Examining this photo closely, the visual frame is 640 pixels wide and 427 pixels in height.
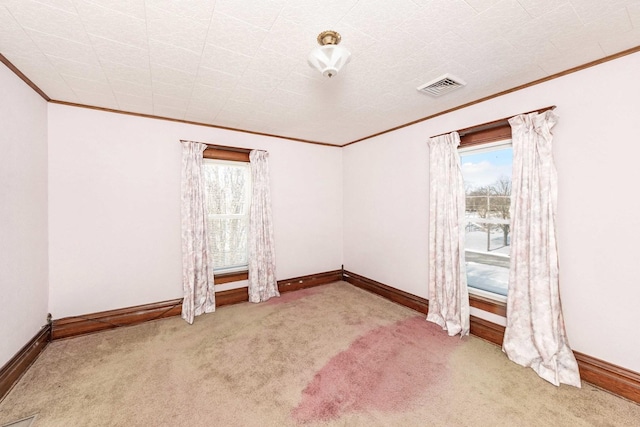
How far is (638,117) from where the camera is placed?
72.6 inches

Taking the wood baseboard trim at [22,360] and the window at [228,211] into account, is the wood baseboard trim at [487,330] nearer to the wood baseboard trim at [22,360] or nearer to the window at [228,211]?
the window at [228,211]

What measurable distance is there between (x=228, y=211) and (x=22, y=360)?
2.42 metres

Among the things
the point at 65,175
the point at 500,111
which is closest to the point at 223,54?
the point at 65,175

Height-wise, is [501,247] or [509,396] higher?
[501,247]

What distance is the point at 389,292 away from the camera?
3850 mm

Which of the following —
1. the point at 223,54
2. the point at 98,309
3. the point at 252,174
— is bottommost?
the point at 98,309

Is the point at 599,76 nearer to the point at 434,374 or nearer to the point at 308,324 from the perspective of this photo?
the point at 434,374

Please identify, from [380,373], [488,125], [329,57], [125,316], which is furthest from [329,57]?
[125,316]

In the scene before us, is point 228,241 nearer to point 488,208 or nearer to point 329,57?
point 329,57

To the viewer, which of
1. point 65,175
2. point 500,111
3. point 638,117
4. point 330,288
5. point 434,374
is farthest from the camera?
point 330,288

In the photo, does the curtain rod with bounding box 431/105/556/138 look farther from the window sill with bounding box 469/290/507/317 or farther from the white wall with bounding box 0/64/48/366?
the white wall with bounding box 0/64/48/366

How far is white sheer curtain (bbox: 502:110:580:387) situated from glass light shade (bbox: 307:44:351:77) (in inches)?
74.8

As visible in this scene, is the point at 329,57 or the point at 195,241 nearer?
the point at 329,57

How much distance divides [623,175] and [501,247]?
1.46m
